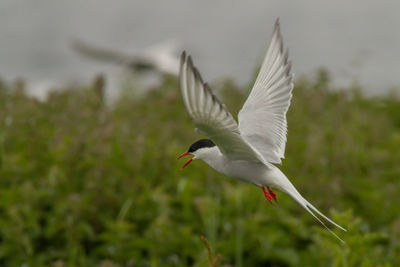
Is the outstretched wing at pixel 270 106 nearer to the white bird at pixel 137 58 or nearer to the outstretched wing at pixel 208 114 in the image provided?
the outstretched wing at pixel 208 114

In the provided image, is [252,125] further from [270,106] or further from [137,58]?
[137,58]

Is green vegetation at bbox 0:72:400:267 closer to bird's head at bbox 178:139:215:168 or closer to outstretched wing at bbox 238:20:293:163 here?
outstretched wing at bbox 238:20:293:163

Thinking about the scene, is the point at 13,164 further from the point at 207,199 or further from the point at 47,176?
the point at 207,199

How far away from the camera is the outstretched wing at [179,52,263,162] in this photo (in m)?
1.24

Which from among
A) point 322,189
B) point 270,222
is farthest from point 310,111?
point 270,222

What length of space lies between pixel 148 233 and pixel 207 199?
46 centimetres

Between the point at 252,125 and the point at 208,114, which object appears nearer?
the point at 208,114

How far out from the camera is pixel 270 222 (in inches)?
154

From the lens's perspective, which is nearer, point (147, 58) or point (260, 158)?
point (260, 158)

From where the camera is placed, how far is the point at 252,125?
195cm

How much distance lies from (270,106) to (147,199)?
2018 millimetres

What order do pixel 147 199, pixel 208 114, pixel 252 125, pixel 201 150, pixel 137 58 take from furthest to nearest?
pixel 137 58 → pixel 147 199 → pixel 252 125 → pixel 201 150 → pixel 208 114

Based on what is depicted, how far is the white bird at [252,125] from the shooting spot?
1.27 meters

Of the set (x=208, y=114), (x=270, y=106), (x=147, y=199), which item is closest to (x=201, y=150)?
(x=208, y=114)
